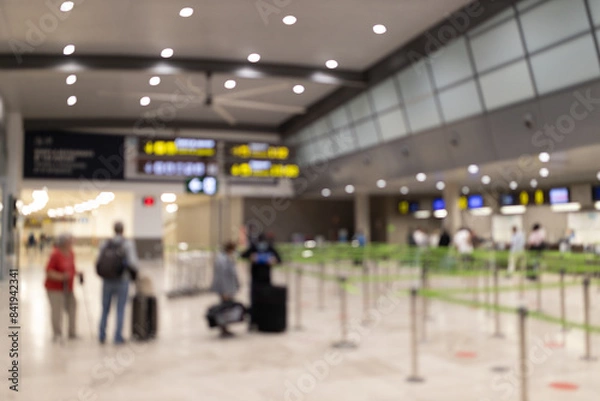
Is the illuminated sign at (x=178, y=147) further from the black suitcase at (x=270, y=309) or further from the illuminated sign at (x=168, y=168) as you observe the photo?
the black suitcase at (x=270, y=309)

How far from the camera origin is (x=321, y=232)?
35750mm

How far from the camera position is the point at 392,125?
2000 centimetres

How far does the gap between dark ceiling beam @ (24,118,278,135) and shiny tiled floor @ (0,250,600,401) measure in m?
1.25

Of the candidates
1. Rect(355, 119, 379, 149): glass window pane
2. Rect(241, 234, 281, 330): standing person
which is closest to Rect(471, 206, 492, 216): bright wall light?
Rect(355, 119, 379, 149): glass window pane

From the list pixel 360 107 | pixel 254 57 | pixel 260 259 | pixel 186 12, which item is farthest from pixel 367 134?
pixel 186 12

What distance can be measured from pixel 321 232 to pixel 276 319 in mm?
26274

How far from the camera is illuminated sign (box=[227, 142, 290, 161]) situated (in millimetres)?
21562

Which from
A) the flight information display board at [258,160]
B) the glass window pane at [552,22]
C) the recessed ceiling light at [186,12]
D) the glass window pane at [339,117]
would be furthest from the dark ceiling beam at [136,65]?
the glass window pane at [339,117]

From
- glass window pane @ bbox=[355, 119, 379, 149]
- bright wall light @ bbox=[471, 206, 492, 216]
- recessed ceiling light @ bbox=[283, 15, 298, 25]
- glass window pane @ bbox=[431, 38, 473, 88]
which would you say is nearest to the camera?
recessed ceiling light @ bbox=[283, 15, 298, 25]

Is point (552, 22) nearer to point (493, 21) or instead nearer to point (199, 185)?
point (493, 21)

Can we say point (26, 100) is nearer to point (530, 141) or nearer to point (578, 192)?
point (530, 141)

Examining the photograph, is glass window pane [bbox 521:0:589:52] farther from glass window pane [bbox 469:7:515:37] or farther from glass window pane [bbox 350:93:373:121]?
glass window pane [bbox 350:93:373:121]

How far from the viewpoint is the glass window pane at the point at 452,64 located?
15.1 metres

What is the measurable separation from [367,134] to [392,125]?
6.33 feet
